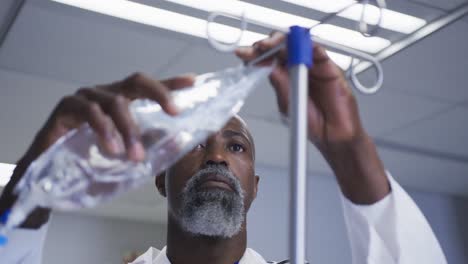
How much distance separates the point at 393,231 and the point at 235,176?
422 millimetres

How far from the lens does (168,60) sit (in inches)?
96.9

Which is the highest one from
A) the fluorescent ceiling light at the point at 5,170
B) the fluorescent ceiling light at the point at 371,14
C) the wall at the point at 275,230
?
the fluorescent ceiling light at the point at 5,170

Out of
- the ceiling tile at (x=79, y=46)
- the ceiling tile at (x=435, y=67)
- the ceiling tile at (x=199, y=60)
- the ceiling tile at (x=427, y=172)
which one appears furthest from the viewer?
the ceiling tile at (x=427, y=172)

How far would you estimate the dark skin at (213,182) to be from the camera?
3.96ft

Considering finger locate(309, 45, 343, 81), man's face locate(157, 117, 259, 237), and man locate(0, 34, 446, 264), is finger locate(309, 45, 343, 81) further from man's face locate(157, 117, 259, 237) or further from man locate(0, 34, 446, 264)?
man's face locate(157, 117, 259, 237)

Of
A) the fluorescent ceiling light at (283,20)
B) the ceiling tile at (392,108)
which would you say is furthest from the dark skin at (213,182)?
the ceiling tile at (392,108)

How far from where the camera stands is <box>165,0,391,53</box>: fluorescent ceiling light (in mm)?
1999

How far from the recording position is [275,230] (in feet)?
12.6

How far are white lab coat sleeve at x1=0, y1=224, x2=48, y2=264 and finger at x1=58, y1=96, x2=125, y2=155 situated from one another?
0.21m

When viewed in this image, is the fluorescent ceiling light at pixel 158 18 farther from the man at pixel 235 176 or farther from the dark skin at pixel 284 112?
the dark skin at pixel 284 112

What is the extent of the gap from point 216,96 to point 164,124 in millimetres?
62

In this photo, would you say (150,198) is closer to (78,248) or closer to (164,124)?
(78,248)

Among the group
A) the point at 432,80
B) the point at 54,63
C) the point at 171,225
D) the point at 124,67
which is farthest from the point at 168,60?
the point at 171,225

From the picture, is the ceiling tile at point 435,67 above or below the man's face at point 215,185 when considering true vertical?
above
